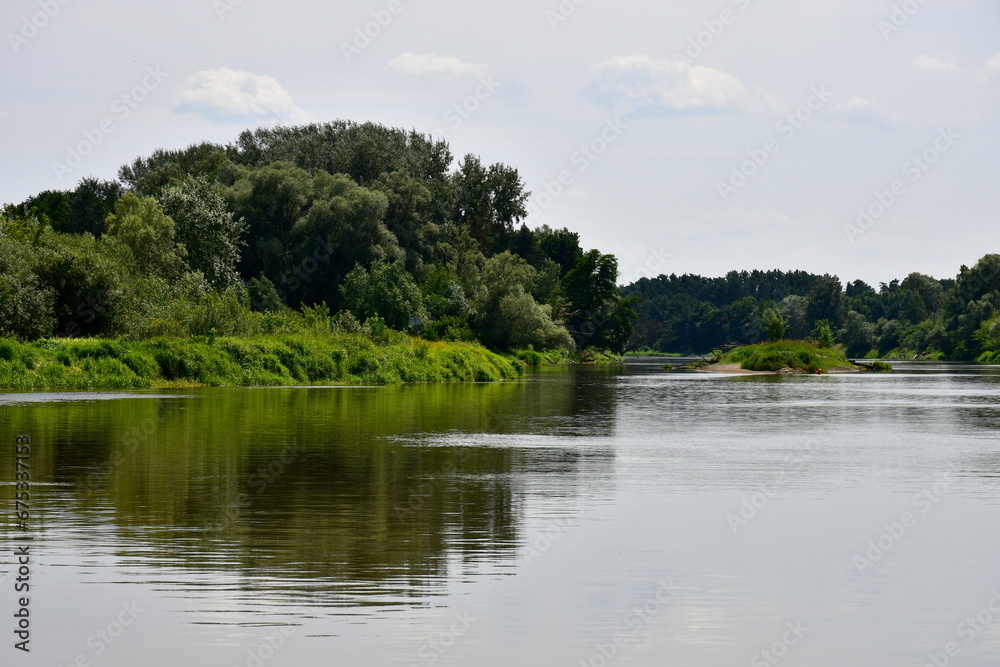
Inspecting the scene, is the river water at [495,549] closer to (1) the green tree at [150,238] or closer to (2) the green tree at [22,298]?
(2) the green tree at [22,298]

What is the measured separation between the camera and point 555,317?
122 metres

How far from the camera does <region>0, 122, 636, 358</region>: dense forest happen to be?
1896 inches

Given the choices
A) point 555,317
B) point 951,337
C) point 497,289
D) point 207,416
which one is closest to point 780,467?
point 207,416

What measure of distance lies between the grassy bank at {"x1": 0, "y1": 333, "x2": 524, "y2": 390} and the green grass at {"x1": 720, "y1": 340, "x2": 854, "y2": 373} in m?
36.1

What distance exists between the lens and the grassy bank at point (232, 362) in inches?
1662

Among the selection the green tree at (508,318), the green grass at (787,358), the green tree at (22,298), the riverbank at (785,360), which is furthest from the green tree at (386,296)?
the riverbank at (785,360)

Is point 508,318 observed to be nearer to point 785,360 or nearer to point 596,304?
point 785,360

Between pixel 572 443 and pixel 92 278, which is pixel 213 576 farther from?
pixel 92 278

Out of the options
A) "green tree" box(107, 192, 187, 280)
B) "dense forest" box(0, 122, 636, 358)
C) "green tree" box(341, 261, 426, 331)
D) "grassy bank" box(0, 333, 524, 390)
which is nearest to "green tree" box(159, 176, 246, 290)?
"dense forest" box(0, 122, 636, 358)

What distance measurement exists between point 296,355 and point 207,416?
76.0 ft

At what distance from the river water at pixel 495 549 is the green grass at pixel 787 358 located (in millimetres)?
69866

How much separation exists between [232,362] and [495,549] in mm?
39175

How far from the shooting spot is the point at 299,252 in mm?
83562

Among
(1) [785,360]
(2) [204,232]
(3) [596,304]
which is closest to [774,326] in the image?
(1) [785,360]
